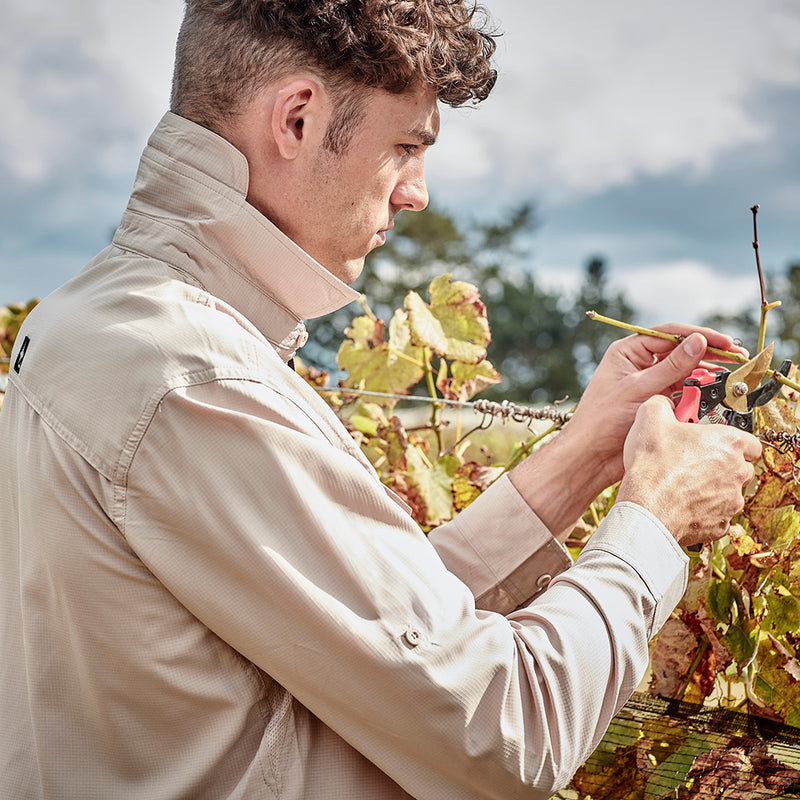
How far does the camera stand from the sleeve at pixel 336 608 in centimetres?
113

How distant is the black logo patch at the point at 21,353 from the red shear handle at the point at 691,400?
1058mm

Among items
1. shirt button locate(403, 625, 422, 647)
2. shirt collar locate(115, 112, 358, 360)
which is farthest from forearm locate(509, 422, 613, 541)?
shirt button locate(403, 625, 422, 647)

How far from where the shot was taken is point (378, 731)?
1.16 m

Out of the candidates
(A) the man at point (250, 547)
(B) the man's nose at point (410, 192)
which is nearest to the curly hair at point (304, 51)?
(A) the man at point (250, 547)

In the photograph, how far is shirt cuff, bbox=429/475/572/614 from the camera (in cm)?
186

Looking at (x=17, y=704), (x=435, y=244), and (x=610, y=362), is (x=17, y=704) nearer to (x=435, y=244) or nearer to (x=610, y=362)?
(x=610, y=362)

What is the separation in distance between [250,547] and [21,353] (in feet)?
1.65

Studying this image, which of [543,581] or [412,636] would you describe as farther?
[543,581]

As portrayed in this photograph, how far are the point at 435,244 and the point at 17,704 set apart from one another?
70.2 ft

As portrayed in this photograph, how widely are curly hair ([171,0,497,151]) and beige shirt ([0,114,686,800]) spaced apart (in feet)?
1.13

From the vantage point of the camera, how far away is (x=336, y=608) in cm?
113

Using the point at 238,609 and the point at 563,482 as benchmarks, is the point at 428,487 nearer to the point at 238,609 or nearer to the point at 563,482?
the point at 563,482

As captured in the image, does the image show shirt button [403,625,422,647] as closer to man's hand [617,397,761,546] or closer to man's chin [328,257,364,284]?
man's hand [617,397,761,546]

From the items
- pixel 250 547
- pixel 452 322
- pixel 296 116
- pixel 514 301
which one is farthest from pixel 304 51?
pixel 514 301
